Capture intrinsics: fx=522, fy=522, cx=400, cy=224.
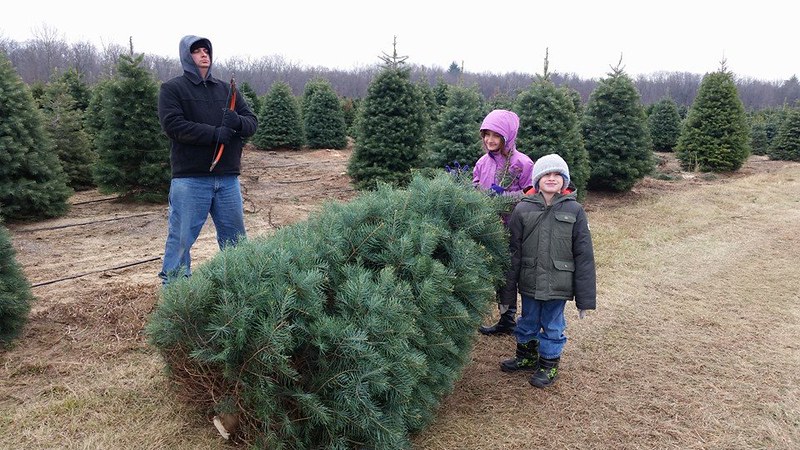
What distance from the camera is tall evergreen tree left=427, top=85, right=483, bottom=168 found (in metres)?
8.43

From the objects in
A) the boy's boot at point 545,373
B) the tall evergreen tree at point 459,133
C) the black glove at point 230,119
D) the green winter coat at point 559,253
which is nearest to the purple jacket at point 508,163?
the green winter coat at point 559,253

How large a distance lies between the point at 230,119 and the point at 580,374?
10.4ft

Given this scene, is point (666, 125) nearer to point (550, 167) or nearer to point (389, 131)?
point (389, 131)

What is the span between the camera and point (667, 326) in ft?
14.6

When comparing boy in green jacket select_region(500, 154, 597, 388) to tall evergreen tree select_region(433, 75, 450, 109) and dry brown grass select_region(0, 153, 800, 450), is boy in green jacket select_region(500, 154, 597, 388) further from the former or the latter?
tall evergreen tree select_region(433, 75, 450, 109)

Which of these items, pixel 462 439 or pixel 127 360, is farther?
pixel 127 360

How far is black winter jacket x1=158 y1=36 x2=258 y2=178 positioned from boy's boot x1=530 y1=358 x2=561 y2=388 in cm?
271

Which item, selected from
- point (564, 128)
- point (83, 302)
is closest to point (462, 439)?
point (83, 302)

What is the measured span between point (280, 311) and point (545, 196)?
1.94 meters

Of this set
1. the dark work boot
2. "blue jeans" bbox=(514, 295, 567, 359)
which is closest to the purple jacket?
"blue jeans" bbox=(514, 295, 567, 359)

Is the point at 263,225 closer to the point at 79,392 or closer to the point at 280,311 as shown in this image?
the point at 79,392

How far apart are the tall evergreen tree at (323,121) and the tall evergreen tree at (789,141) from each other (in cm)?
1481

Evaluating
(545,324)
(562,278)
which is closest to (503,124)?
(562,278)

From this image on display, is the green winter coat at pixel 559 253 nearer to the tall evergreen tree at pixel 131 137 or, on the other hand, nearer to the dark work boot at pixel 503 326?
the dark work boot at pixel 503 326
